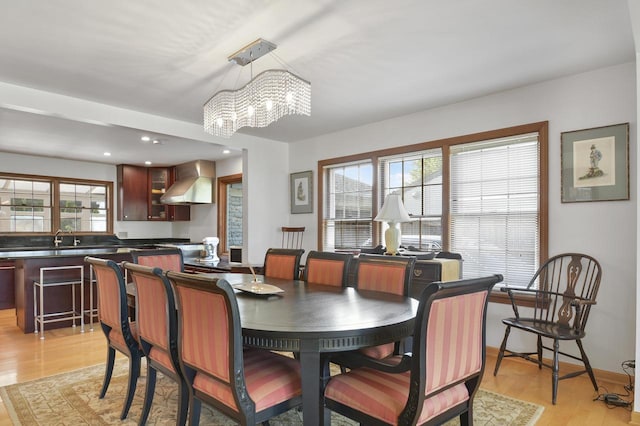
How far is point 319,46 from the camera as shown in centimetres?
270

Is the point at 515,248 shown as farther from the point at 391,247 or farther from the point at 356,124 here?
the point at 356,124

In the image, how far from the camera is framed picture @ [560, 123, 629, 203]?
118 inches

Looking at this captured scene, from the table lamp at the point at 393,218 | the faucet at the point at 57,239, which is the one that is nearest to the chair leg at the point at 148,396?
the table lamp at the point at 393,218

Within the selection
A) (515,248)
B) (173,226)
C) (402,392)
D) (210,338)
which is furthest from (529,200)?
(173,226)

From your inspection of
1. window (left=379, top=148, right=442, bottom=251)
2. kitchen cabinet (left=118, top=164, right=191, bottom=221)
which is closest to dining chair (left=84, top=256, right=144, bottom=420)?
window (left=379, top=148, right=442, bottom=251)

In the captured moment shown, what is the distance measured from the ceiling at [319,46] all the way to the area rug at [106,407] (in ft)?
7.90

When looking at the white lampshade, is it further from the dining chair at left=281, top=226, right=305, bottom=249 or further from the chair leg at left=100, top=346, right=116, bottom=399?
the chair leg at left=100, top=346, right=116, bottom=399

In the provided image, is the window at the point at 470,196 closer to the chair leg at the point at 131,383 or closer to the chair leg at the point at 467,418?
the chair leg at the point at 467,418

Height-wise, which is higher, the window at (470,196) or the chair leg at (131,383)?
the window at (470,196)

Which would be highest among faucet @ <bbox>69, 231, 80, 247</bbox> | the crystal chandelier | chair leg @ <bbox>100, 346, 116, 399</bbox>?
the crystal chandelier

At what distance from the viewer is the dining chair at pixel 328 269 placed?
2.94 meters

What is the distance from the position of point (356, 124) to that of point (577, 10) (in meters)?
2.73

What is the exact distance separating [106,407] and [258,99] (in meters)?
2.26

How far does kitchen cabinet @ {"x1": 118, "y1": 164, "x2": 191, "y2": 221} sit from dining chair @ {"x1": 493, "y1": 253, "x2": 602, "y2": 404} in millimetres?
6313
